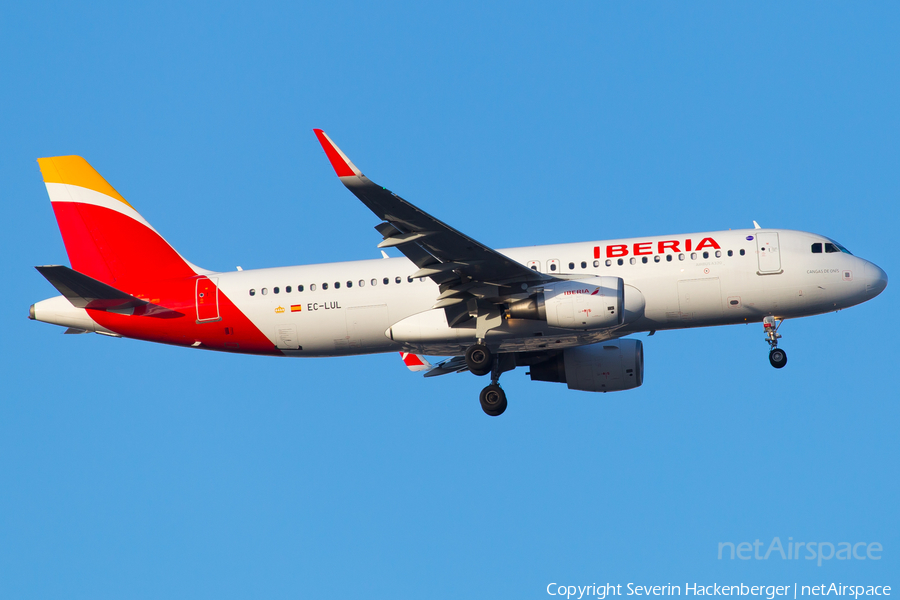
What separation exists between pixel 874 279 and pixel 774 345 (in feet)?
13.6

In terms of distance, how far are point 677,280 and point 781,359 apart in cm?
489

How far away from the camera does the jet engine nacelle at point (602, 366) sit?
116 feet

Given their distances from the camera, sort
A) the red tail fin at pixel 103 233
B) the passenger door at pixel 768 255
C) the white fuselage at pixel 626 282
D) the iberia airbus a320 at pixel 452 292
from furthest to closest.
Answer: the red tail fin at pixel 103 233
the passenger door at pixel 768 255
the white fuselage at pixel 626 282
the iberia airbus a320 at pixel 452 292

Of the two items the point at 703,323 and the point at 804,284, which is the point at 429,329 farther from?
the point at 804,284

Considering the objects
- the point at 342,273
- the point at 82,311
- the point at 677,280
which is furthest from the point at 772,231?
the point at 82,311

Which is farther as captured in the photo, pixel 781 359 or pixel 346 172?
pixel 781 359

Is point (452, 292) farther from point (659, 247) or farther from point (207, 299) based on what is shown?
point (207, 299)

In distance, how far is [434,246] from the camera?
28906 mm

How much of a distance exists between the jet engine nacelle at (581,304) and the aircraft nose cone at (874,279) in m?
9.08

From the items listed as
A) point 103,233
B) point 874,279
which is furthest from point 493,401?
point 103,233

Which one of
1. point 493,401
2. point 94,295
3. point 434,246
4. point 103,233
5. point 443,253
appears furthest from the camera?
point 103,233

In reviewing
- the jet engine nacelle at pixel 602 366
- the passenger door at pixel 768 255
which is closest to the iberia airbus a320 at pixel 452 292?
the passenger door at pixel 768 255

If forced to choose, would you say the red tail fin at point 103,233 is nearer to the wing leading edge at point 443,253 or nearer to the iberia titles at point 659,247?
the wing leading edge at point 443,253

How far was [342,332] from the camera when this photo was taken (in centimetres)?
3266
